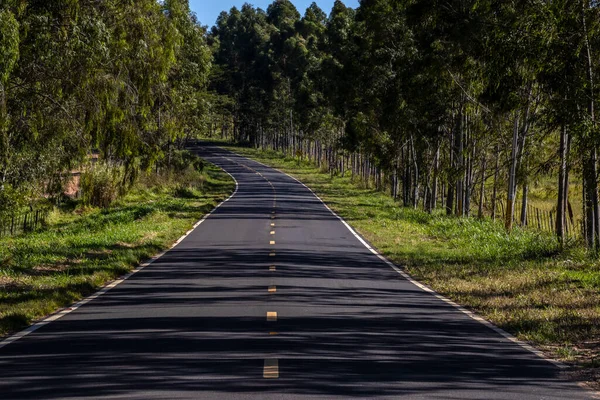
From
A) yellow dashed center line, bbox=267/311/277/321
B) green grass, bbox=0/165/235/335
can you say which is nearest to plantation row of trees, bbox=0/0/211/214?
green grass, bbox=0/165/235/335

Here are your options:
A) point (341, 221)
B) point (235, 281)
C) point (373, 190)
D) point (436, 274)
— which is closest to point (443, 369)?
point (235, 281)

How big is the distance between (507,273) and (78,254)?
34.5 feet

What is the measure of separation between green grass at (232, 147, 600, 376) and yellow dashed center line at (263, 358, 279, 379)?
11.7 feet

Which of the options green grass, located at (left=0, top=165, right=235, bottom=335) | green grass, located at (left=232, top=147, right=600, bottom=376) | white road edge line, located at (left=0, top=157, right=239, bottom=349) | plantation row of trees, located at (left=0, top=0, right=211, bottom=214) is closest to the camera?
white road edge line, located at (left=0, top=157, right=239, bottom=349)

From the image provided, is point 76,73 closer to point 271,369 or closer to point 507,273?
point 271,369

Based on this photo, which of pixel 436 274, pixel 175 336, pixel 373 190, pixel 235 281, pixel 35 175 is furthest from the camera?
pixel 373 190

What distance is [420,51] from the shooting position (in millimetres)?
36750

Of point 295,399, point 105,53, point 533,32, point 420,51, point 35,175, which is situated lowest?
point 295,399

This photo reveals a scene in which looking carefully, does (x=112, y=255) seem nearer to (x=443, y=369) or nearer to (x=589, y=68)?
(x=589, y=68)

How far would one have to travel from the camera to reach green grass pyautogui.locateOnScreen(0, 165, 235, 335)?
49.4ft

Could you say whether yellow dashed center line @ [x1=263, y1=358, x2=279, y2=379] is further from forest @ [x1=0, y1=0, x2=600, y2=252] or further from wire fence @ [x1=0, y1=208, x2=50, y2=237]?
wire fence @ [x1=0, y1=208, x2=50, y2=237]

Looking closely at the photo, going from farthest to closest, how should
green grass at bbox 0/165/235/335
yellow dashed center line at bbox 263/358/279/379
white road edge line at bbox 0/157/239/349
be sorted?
green grass at bbox 0/165/235/335, white road edge line at bbox 0/157/239/349, yellow dashed center line at bbox 263/358/279/379

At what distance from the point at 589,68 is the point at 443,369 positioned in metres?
11.8

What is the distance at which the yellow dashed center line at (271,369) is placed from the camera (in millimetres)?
9070
